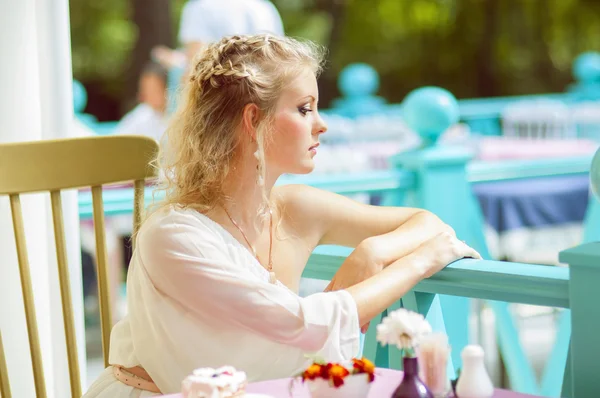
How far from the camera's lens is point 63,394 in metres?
2.26

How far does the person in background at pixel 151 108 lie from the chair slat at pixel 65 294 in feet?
11.5

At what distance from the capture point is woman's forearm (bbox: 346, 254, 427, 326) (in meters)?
1.60

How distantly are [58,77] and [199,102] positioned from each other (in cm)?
66

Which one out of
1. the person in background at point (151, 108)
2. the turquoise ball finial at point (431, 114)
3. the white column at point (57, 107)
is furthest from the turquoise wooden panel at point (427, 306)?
the person in background at point (151, 108)

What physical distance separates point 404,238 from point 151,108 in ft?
14.9

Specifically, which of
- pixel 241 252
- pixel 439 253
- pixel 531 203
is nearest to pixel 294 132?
pixel 241 252

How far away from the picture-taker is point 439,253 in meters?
1.66

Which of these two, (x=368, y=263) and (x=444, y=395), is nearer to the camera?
(x=444, y=395)

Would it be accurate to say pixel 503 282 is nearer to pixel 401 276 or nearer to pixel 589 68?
pixel 401 276

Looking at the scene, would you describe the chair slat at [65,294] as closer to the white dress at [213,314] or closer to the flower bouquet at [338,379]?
the white dress at [213,314]

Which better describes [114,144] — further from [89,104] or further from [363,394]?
[89,104]

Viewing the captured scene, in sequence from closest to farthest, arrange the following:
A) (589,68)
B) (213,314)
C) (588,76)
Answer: (213,314) < (589,68) < (588,76)

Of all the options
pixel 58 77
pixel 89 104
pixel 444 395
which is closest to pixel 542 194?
pixel 58 77

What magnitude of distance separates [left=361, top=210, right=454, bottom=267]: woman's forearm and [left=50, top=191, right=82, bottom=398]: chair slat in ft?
2.27
